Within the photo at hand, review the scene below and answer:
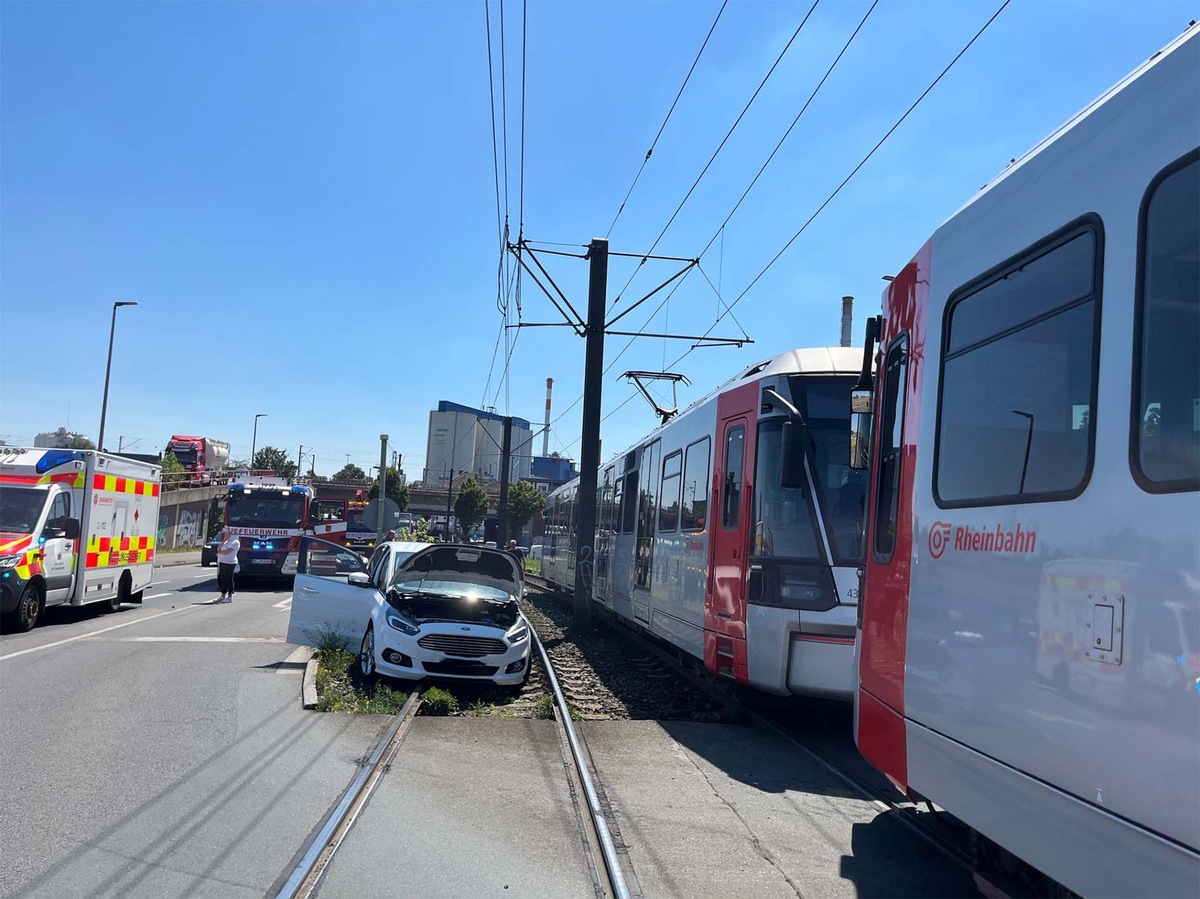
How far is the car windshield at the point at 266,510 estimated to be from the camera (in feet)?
86.2

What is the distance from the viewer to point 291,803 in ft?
20.9

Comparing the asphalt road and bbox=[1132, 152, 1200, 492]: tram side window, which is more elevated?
bbox=[1132, 152, 1200, 492]: tram side window

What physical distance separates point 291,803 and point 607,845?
2124 millimetres

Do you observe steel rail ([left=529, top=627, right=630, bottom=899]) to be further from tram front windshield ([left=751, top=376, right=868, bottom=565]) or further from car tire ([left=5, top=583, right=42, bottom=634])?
car tire ([left=5, top=583, right=42, bottom=634])

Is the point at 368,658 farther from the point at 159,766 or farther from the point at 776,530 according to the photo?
the point at 776,530

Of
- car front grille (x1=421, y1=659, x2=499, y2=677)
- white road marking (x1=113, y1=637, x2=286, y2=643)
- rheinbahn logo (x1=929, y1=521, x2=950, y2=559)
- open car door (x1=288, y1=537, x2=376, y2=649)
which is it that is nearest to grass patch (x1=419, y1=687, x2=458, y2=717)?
car front grille (x1=421, y1=659, x2=499, y2=677)

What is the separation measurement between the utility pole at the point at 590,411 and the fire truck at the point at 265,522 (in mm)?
11036

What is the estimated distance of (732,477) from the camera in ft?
32.3

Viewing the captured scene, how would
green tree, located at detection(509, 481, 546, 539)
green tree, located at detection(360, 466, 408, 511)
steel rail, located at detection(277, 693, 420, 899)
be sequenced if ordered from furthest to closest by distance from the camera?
green tree, located at detection(509, 481, 546, 539)
green tree, located at detection(360, 466, 408, 511)
steel rail, located at detection(277, 693, 420, 899)

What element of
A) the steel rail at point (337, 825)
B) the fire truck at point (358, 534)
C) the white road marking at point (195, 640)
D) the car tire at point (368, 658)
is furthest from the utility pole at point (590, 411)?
the fire truck at point (358, 534)

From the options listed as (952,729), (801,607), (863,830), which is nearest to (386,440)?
(801,607)

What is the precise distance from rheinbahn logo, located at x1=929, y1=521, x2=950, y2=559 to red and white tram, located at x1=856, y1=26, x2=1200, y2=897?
12 millimetres

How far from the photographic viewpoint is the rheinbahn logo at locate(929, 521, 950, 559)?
14.0ft

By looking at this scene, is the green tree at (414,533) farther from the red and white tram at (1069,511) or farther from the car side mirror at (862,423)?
the red and white tram at (1069,511)
